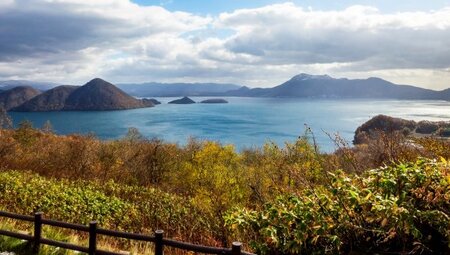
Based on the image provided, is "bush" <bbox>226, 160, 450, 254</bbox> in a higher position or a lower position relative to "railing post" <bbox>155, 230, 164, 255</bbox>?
higher

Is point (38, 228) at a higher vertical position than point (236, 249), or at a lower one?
lower

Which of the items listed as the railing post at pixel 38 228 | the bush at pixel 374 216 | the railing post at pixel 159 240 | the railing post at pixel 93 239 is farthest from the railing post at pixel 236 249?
the railing post at pixel 38 228

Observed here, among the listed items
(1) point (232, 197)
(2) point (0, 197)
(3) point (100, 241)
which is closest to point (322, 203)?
(3) point (100, 241)

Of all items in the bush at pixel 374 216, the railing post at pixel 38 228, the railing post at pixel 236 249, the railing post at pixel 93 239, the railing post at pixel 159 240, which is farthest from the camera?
the railing post at pixel 38 228

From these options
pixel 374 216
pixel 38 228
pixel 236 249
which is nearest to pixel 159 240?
pixel 236 249

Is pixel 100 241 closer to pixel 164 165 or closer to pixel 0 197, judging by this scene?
pixel 0 197

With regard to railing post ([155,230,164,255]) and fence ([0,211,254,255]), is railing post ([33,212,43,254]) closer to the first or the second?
fence ([0,211,254,255])

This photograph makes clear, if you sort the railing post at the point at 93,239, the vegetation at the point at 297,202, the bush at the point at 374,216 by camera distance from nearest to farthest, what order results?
the bush at the point at 374,216 < the vegetation at the point at 297,202 < the railing post at the point at 93,239

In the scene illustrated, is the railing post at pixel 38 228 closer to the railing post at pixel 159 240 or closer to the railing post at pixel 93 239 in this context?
the railing post at pixel 93 239

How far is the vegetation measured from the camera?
7652 millimetres

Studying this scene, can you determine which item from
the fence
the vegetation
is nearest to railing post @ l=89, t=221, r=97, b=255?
the fence

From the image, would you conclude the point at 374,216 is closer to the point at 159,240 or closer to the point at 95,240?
the point at 159,240

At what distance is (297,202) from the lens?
26.8 feet

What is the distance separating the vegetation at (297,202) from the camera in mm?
7652
